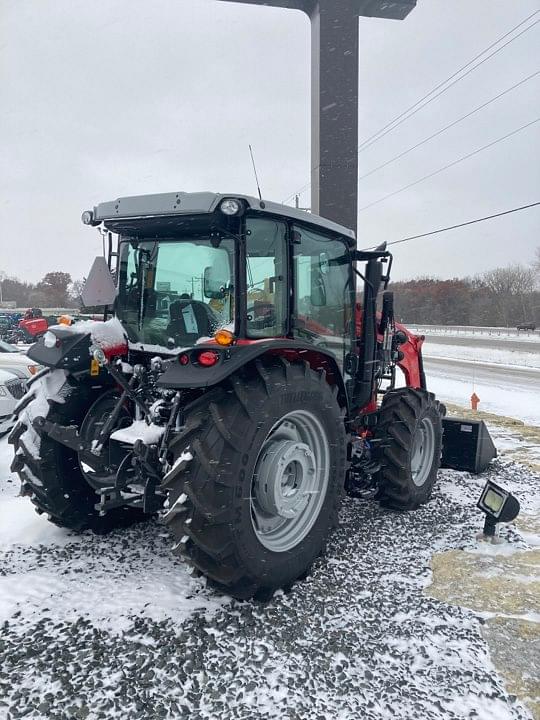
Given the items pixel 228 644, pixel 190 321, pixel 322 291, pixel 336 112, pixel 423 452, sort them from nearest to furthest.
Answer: pixel 228 644, pixel 190 321, pixel 322 291, pixel 423 452, pixel 336 112

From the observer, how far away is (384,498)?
4559mm

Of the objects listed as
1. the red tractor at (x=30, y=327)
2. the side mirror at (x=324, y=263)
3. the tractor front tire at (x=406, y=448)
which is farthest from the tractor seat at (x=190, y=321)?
the red tractor at (x=30, y=327)

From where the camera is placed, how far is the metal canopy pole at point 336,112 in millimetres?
10430

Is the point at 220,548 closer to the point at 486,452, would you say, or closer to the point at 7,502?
the point at 7,502

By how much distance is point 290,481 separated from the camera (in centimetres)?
343

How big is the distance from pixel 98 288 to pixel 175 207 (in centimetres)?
95

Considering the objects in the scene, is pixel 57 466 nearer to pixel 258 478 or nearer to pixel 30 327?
pixel 258 478

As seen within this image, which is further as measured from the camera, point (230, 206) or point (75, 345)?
point (75, 345)

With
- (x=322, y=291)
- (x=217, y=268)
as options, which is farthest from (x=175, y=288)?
(x=322, y=291)

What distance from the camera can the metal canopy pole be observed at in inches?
411

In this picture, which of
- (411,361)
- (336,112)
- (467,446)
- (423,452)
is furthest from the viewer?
(336,112)

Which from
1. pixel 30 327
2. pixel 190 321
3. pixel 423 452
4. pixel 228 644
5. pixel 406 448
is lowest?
pixel 228 644

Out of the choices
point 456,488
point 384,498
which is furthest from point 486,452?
point 384,498

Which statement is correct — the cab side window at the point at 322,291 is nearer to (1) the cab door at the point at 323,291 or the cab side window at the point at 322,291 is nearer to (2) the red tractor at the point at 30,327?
(1) the cab door at the point at 323,291
